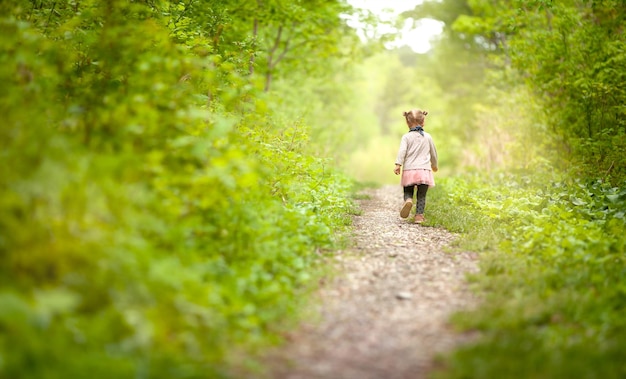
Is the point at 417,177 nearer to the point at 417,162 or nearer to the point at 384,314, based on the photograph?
the point at 417,162

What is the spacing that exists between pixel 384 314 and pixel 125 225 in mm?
2379

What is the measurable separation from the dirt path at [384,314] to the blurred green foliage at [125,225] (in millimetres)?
344

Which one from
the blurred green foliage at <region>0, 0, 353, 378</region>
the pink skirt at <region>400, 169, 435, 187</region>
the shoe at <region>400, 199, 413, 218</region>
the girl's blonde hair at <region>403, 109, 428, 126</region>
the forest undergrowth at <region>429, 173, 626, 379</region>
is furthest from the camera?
the girl's blonde hair at <region>403, 109, 428, 126</region>

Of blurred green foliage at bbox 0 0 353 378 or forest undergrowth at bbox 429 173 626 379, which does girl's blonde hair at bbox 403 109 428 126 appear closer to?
forest undergrowth at bbox 429 173 626 379

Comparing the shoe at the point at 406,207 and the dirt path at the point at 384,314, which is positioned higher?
the shoe at the point at 406,207

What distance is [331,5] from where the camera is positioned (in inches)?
539

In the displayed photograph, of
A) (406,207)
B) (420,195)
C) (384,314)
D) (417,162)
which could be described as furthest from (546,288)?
(417,162)

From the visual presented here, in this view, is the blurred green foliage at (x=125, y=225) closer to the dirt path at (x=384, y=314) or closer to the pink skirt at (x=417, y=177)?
the dirt path at (x=384, y=314)

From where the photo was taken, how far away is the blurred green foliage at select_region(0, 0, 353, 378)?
10.2ft

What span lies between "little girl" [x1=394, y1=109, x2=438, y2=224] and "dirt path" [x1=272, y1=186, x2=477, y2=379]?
1679mm

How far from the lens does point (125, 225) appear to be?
353 cm

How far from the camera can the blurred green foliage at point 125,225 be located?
10.2 ft

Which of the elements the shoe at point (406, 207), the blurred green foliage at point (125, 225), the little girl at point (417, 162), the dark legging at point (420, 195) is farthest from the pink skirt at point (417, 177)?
the blurred green foliage at point (125, 225)

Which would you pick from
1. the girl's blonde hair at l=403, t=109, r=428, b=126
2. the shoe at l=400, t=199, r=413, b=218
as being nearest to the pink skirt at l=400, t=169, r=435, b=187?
the shoe at l=400, t=199, r=413, b=218
